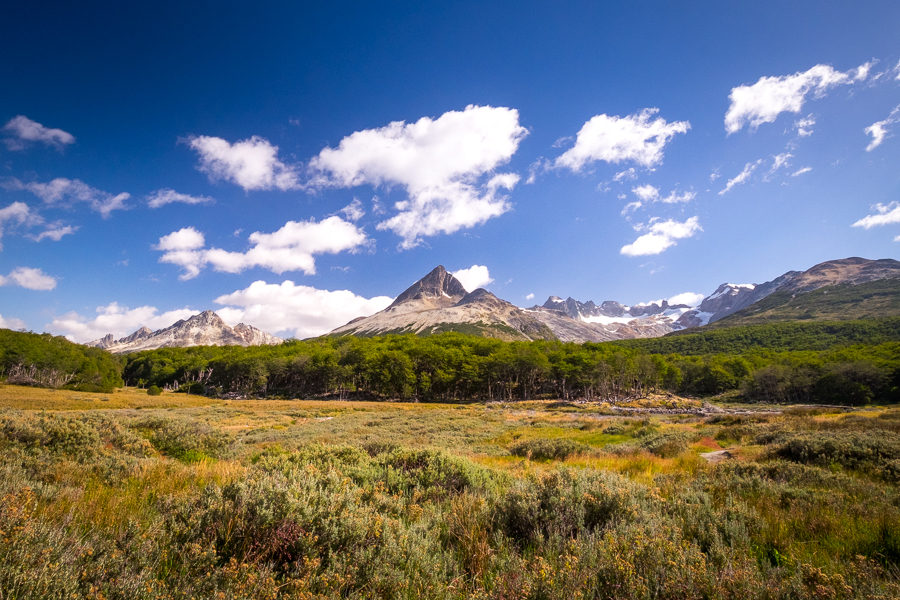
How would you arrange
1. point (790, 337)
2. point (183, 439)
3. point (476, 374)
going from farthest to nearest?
point (790, 337) < point (476, 374) < point (183, 439)

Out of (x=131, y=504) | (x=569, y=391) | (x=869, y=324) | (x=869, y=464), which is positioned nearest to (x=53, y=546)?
(x=131, y=504)

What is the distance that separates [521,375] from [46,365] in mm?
108133

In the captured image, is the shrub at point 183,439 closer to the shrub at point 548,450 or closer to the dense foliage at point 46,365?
the shrub at point 548,450

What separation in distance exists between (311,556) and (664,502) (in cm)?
513

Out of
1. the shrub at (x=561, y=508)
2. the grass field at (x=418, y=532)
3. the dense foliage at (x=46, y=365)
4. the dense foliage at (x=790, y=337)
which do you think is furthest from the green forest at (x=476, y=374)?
the shrub at (x=561, y=508)

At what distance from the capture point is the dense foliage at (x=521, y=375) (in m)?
69.8

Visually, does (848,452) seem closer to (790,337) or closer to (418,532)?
(418,532)

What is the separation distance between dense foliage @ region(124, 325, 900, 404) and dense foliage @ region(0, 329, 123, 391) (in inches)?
735

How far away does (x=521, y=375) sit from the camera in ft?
276

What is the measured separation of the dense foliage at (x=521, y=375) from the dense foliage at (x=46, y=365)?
1867 centimetres

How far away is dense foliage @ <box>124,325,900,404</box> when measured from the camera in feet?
229

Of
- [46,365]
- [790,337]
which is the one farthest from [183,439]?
[790,337]

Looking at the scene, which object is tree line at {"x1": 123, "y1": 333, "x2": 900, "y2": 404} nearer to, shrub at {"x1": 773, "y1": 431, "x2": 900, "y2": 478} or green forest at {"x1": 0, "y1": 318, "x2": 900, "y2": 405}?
green forest at {"x1": 0, "y1": 318, "x2": 900, "y2": 405}

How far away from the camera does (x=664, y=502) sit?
17.5 feet
